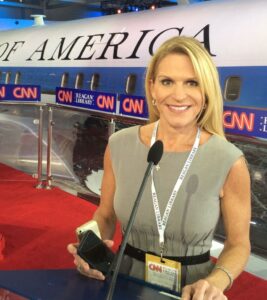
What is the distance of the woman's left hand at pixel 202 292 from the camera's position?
1285mm

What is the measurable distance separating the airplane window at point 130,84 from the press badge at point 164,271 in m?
5.91

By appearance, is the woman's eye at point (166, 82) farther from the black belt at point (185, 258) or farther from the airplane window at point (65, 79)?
the airplane window at point (65, 79)

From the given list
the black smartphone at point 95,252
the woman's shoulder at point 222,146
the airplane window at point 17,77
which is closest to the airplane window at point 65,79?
the airplane window at point 17,77

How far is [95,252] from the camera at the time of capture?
1.50 metres

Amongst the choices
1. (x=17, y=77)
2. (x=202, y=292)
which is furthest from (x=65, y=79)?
(x=202, y=292)

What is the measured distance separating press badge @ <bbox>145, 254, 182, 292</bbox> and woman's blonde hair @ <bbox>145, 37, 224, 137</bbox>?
0.45 metres

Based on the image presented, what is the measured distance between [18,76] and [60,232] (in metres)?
6.96

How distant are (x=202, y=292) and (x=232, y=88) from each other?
488cm

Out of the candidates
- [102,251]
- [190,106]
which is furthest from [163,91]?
[102,251]

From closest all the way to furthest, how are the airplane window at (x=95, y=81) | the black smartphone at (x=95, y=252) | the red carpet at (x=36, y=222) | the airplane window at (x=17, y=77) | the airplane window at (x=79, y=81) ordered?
the black smartphone at (x=95, y=252) → the red carpet at (x=36, y=222) → the airplane window at (x=95, y=81) → the airplane window at (x=79, y=81) → the airplane window at (x=17, y=77)

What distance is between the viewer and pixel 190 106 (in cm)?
158

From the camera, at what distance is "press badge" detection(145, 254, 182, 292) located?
1621mm

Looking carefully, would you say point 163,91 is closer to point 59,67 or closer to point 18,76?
point 59,67

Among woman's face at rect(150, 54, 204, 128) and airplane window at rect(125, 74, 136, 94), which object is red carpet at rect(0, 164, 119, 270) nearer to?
airplane window at rect(125, 74, 136, 94)
